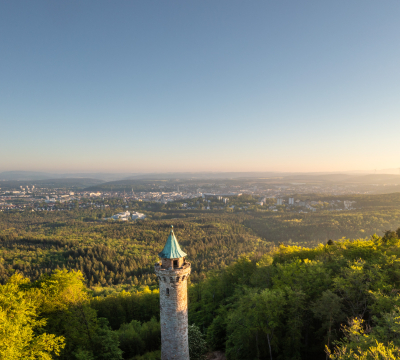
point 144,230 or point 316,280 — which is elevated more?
point 316,280

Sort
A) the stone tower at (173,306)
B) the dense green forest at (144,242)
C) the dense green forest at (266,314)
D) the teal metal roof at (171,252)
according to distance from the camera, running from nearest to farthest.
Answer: the stone tower at (173,306)
the teal metal roof at (171,252)
the dense green forest at (266,314)
the dense green forest at (144,242)

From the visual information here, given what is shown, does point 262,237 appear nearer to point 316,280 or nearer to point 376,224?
→ point 376,224

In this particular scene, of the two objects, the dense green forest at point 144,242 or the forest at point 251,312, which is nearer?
the forest at point 251,312

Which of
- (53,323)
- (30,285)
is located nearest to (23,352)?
(53,323)

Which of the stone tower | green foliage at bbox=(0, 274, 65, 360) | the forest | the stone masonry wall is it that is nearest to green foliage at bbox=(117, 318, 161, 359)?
the forest

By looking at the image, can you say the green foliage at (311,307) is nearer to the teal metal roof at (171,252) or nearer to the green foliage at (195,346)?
the green foliage at (195,346)

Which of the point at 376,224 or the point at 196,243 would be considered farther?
the point at 196,243

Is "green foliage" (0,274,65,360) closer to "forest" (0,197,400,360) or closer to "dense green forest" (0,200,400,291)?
"forest" (0,197,400,360)

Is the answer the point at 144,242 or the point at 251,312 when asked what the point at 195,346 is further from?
the point at 144,242

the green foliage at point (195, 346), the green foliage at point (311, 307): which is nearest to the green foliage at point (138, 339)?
the green foliage at point (311, 307)
